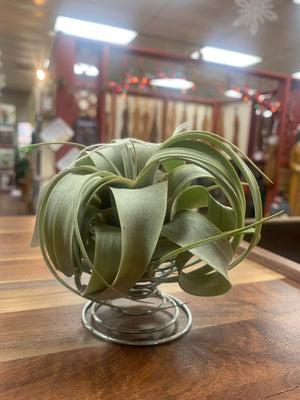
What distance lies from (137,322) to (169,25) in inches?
159

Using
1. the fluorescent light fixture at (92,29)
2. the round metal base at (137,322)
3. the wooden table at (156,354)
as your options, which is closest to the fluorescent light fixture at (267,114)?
the fluorescent light fixture at (92,29)

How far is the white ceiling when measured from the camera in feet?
11.0

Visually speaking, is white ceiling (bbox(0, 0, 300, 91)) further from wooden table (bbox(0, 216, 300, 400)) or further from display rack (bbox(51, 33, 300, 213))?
wooden table (bbox(0, 216, 300, 400))

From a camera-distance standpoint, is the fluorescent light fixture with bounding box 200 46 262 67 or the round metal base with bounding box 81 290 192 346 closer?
the round metal base with bounding box 81 290 192 346

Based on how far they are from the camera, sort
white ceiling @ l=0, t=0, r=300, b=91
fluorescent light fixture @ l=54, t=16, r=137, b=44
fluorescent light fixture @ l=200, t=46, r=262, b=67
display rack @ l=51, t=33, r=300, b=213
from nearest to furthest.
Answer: display rack @ l=51, t=33, r=300, b=213 < white ceiling @ l=0, t=0, r=300, b=91 < fluorescent light fixture @ l=54, t=16, r=137, b=44 < fluorescent light fixture @ l=200, t=46, r=262, b=67

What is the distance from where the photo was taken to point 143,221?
316 mm

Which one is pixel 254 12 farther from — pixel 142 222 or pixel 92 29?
pixel 142 222

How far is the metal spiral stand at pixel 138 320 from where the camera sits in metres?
0.38

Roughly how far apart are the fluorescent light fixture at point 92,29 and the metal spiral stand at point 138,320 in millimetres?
3820

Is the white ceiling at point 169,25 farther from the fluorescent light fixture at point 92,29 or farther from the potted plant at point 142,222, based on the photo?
the potted plant at point 142,222

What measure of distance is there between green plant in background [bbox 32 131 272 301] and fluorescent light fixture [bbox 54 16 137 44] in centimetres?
380

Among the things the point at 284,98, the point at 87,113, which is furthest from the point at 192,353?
the point at 284,98

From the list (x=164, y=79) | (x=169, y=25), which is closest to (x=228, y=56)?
(x=169, y=25)

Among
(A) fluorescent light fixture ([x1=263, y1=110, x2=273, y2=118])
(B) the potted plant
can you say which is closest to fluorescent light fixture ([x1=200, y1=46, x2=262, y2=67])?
(A) fluorescent light fixture ([x1=263, y1=110, x2=273, y2=118])
